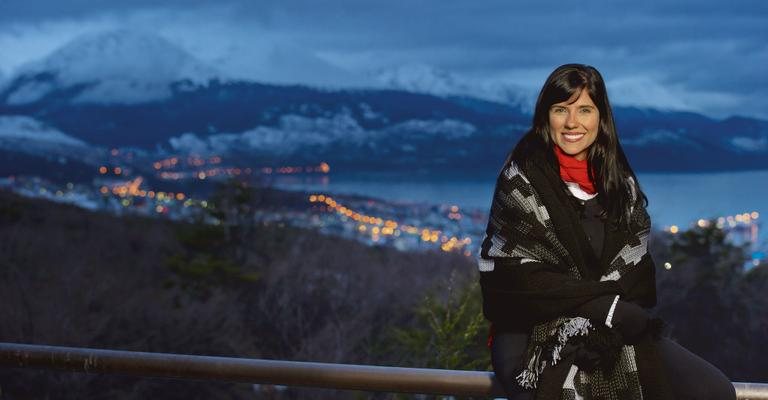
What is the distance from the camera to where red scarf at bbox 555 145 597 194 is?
2172mm

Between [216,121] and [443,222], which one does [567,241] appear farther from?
[216,121]

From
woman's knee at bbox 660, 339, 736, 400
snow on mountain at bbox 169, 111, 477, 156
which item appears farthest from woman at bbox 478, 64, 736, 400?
snow on mountain at bbox 169, 111, 477, 156

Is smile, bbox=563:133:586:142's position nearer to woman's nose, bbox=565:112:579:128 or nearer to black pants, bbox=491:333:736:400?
woman's nose, bbox=565:112:579:128

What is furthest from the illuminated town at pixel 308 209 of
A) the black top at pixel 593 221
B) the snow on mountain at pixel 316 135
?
the snow on mountain at pixel 316 135

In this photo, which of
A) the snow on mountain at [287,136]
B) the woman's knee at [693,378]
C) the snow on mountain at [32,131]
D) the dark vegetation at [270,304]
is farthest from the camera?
the snow on mountain at [32,131]

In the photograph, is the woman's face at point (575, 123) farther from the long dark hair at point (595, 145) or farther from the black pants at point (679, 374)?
the black pants at point (679, 374)

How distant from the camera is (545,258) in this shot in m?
1.98

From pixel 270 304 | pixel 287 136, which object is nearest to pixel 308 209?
pixel 270 304

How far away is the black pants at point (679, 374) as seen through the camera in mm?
1863

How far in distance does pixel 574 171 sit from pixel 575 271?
0.32 m

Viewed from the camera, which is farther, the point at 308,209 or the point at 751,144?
the point at 751,144

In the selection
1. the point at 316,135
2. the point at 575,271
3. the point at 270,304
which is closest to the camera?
the point at 575,271

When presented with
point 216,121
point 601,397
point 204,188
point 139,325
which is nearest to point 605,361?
point 601,397

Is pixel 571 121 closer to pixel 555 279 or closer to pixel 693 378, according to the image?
pixel 555 279
